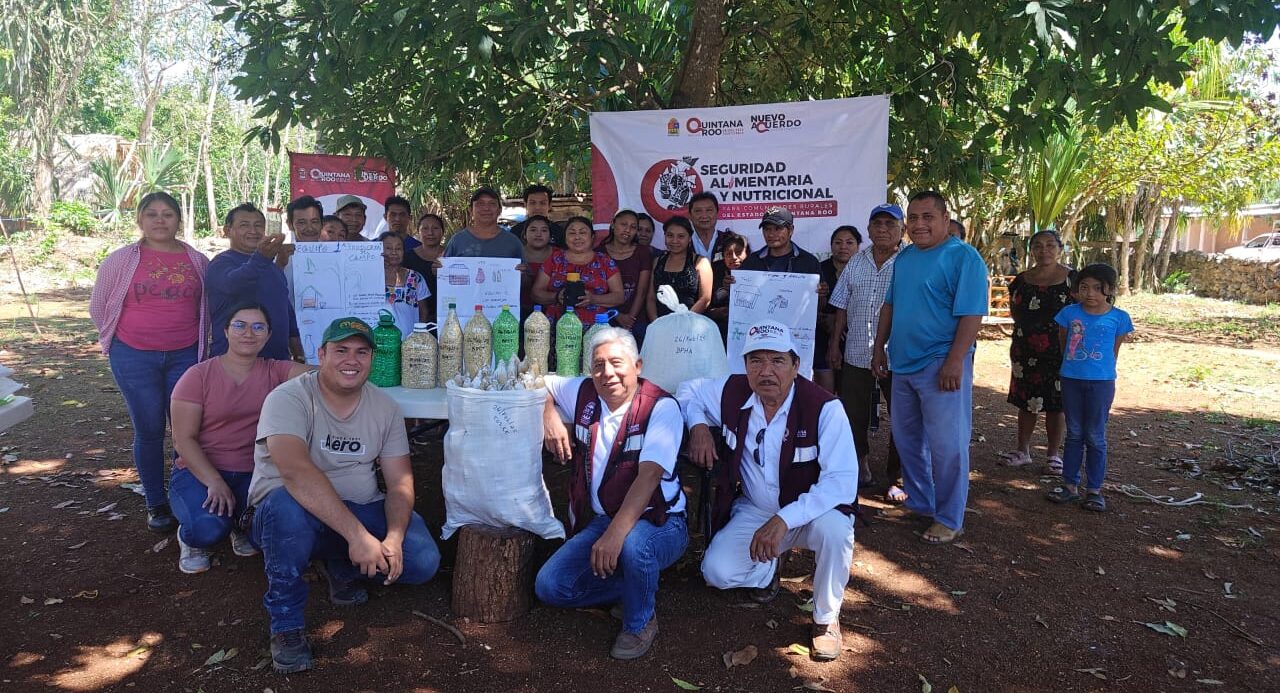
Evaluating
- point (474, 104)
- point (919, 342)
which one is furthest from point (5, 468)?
point (919, 342)

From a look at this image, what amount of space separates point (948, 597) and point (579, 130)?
213 inches

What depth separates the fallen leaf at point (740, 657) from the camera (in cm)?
321

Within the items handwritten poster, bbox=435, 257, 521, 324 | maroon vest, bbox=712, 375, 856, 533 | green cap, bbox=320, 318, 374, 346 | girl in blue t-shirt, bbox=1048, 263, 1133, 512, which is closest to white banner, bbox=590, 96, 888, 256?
girl in blue t-shirt, bbox=1048, 263, 1133, 512

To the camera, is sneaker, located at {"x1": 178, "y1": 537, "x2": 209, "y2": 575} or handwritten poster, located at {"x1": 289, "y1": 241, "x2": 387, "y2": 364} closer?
sneaker, located at {"x1": 178, "y1": 537, "x2": 209, "y2": 575}

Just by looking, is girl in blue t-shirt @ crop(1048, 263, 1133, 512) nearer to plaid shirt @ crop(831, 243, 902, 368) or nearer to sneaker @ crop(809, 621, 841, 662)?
plaid shirt @ crop(831, 243, 902, 368)

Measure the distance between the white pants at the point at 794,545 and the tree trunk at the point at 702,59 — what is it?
395cm

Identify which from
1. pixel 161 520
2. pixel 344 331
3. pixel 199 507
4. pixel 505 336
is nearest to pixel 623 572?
pixel 505 336

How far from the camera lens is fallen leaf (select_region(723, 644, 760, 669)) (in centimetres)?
321

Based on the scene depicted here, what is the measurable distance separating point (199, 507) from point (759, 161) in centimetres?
430

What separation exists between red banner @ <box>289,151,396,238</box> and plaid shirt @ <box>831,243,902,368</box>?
15.8 feet

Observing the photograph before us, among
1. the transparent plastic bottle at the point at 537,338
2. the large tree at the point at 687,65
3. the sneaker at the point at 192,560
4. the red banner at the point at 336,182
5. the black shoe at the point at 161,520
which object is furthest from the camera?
the red banner at the point at 336,182

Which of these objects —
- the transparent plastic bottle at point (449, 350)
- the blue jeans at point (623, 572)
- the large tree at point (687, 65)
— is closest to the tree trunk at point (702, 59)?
the large tree at point (687, 65)

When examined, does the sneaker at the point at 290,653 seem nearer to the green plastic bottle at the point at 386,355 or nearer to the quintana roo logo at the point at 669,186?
the green plastic bottle at the point at 386,355

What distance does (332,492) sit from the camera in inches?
128
